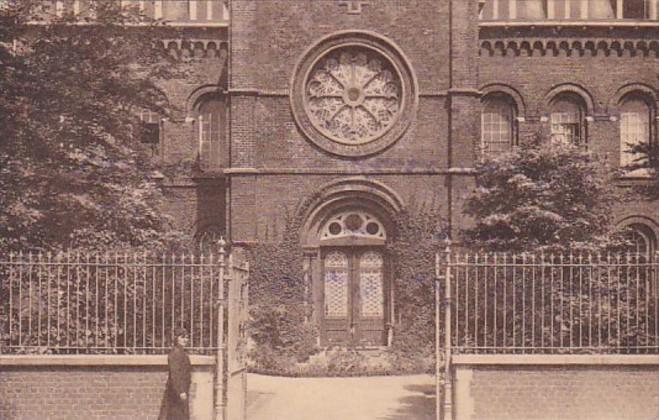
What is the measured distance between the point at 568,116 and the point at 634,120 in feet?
6.50

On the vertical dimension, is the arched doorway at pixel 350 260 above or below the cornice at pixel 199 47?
below

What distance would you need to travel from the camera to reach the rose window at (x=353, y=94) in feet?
84.3

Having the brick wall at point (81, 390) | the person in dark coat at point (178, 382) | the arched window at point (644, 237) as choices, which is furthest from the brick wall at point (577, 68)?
the brick wall at point (81, 390)

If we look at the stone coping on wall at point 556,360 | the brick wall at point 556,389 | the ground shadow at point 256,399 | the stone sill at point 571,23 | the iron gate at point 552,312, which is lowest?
the ground shadow at point 256,399

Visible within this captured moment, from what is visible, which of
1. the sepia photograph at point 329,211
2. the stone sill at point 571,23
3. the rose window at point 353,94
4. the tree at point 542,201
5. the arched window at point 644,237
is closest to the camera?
the sepia photograph at point 329,211

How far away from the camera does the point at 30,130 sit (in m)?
17.4

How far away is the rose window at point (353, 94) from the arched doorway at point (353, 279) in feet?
7.65

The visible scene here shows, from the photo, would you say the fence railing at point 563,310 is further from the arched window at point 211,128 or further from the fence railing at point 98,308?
the arched window at point 211,128

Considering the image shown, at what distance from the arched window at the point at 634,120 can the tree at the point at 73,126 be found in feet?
46.9

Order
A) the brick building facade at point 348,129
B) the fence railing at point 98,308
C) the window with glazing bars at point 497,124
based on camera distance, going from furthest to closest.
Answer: the window with glazing bars at point 497,124 < the brick building facade at point 348,129 < the fence railing at point 98,308

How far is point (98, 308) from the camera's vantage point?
1456cm

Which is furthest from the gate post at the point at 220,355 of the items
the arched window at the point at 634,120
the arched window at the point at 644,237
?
the arched window at the point at 634,120

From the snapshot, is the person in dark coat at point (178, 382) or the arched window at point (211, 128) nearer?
the person in dark coat at point (178, 382)

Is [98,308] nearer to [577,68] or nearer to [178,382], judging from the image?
[178,382]
